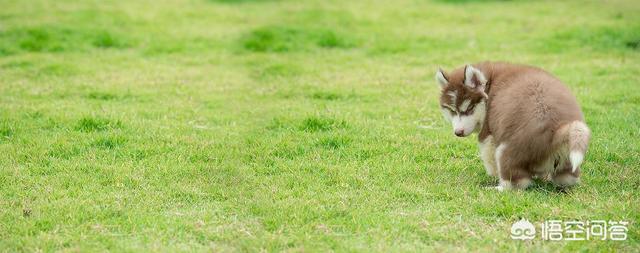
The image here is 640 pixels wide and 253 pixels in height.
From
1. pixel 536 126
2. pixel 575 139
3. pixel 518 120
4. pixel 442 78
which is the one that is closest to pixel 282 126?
pixel 442 78

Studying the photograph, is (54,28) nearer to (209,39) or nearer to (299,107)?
(209,39)

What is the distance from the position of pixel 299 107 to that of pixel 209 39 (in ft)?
18.5

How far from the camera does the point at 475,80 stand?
27.2 feet

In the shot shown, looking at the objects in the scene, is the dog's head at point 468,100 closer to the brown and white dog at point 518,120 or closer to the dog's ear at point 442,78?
the brown and white dog at point 518,120

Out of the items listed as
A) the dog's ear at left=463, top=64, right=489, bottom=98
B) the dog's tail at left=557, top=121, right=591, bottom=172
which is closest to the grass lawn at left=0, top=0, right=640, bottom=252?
the dog's tail at left=557, top=121, right=591, bottom=172

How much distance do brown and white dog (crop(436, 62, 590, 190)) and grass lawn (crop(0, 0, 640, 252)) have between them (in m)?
0.28

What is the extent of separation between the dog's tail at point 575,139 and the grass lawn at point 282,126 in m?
0.55

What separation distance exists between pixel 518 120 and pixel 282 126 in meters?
4.01

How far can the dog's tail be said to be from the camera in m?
7.10

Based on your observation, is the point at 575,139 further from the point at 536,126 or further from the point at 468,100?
the point at 468,100

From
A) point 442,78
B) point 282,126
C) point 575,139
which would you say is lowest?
point 282,126

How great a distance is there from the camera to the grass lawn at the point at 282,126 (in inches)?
283

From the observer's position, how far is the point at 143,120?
11.1 meters

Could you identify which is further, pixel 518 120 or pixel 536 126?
pixel 518 120
